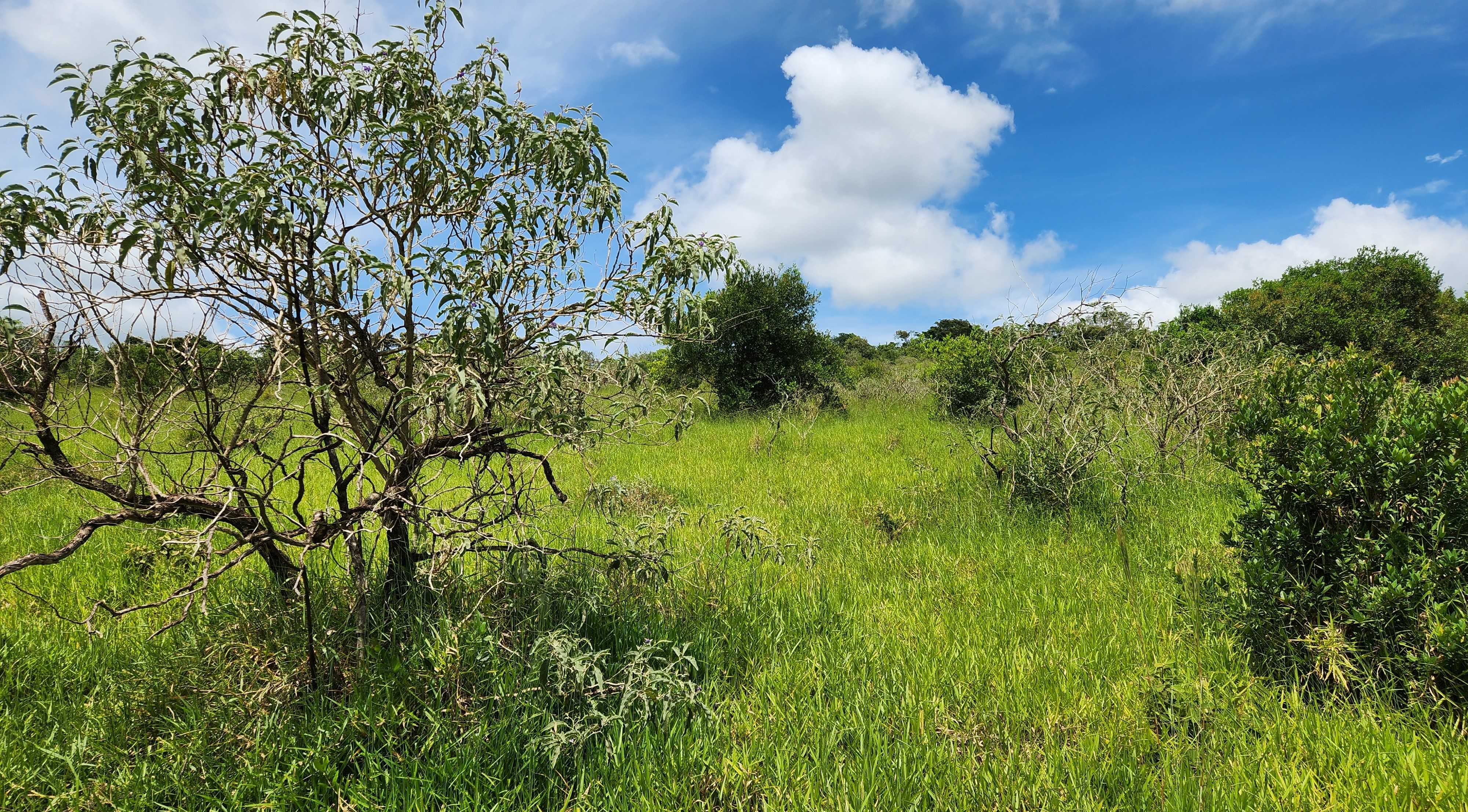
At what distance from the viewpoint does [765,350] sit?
16844 millimetres

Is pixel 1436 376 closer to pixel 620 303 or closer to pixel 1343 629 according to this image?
pixel 1343 629

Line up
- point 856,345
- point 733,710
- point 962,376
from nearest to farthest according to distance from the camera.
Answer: point 733,710
point 962,376
point 856,345

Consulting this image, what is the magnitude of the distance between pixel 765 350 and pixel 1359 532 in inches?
543

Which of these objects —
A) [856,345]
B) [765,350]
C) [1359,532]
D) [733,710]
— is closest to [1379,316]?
[765,350]

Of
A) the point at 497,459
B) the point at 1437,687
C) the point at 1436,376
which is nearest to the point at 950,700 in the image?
the point at 1437,687

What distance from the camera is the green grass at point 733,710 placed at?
8.79 feet

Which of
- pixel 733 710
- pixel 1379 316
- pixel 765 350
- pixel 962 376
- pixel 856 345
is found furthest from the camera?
pixel 856 345

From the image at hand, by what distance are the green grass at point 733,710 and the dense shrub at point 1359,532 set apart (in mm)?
280

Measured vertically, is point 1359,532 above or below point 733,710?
above

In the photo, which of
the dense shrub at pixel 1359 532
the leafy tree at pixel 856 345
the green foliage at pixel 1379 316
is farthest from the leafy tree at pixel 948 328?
the dense shrub at pixel 1359 532

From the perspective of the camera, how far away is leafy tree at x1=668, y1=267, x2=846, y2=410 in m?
16.6

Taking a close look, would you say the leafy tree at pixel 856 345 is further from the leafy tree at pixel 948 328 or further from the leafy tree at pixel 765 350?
the leafy tree at pixel 765 350

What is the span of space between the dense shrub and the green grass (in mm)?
280

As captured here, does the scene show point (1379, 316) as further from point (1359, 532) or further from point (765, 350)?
point (1359, 532)
